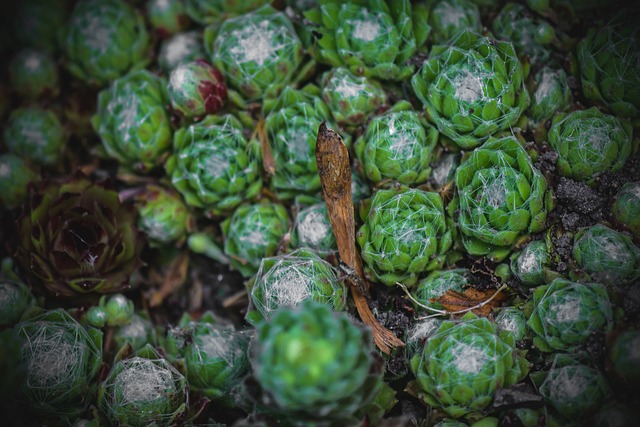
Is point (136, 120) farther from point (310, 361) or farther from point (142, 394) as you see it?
point (310, 361)

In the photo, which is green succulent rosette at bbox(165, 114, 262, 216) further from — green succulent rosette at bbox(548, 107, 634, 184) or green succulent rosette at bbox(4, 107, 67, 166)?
green succulent rosette at bbox(548, 107, 634, 184)

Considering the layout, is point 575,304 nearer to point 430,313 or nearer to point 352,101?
point 430,313

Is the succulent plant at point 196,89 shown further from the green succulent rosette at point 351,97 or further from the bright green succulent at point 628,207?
the bright green succulent at point 628,207

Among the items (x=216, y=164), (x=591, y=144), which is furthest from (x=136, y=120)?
(x=591, y=144)

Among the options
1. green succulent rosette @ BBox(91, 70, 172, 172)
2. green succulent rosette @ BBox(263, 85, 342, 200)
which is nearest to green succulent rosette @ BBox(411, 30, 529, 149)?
green succulent rosette @ BBox(263, 85, 342, 200)

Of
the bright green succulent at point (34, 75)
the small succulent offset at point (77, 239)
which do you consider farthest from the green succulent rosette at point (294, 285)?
the bright green succulent at point (34, 75)
